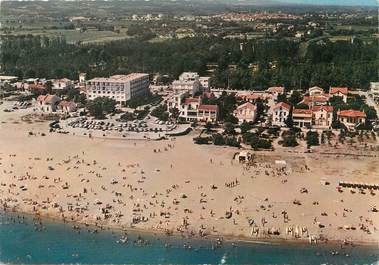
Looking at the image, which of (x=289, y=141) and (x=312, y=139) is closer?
(x=289, y=141)

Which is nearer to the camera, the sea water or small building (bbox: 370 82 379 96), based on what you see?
the sea water

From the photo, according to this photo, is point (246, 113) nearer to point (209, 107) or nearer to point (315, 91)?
point (209, 107)

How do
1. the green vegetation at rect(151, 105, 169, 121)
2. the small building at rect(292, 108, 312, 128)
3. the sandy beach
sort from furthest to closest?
the green vegetation at rect(151, 105, 169, 121) → the small building at rect(292, 108, 312, 128) → the sandy beach

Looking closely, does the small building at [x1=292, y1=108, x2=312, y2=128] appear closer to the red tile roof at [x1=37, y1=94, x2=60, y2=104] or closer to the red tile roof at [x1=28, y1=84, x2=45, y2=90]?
the red tile roof at [x1=37, y1=94, x2=60, y2=104]

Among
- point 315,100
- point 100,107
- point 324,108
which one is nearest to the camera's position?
point 324,108

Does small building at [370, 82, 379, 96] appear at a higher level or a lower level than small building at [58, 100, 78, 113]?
higher

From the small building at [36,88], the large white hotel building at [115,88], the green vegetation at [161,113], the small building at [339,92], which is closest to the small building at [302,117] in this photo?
the small building at [339,92]

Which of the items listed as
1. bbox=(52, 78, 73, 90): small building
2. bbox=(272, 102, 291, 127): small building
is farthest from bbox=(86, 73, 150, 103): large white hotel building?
bbox=(272, 102, 291, 127): small building

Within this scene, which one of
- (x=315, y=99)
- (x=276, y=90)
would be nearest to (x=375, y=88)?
(x=315, y=99)

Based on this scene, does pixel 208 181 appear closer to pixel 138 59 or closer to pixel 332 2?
pixel 138 59
